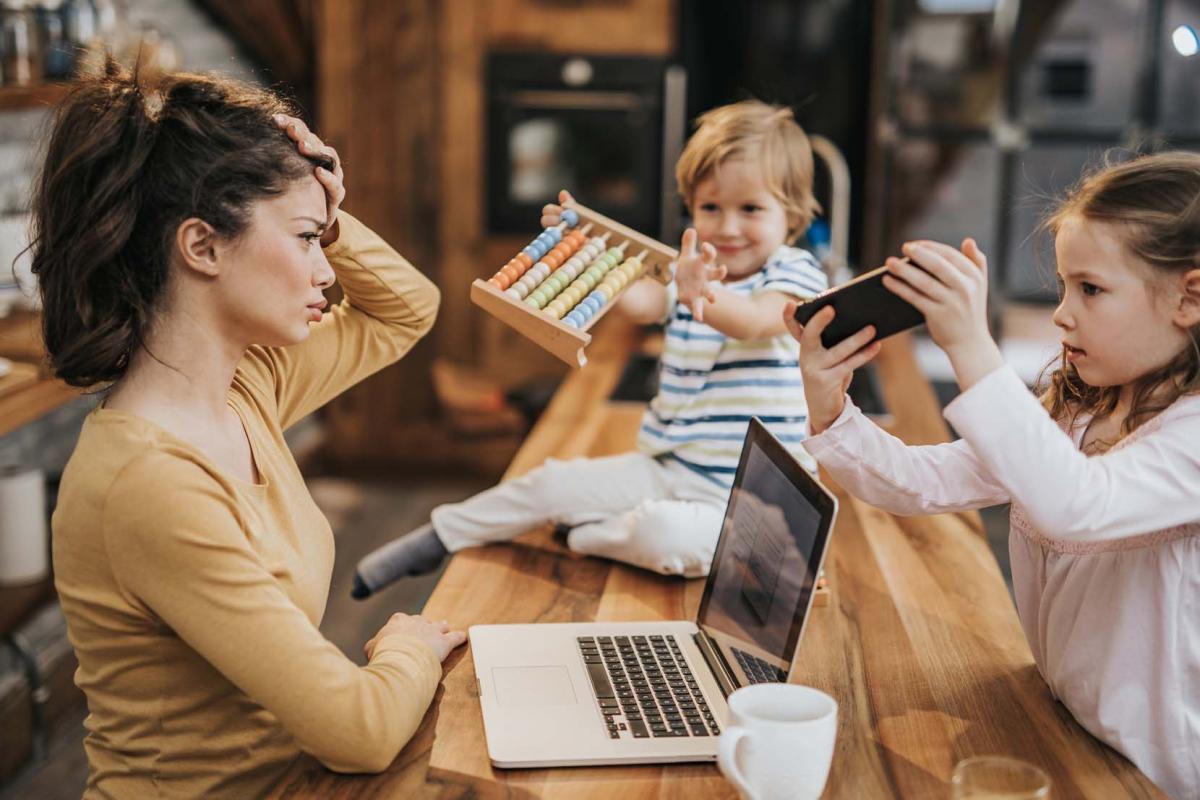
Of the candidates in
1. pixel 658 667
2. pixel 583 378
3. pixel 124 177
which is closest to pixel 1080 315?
pixel 658 667

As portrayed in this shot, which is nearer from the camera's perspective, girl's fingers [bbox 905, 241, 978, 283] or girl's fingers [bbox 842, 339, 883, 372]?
girl's fingers [bbox 905, 241, 978, 283]

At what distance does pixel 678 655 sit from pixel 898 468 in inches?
13.5

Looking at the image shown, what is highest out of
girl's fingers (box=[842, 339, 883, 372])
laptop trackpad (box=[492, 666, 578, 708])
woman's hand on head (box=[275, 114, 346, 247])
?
woman's hand on head (box=[275, 114, 346, 247])

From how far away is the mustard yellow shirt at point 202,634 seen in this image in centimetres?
122

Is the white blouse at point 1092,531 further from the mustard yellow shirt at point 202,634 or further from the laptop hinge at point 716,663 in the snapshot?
the mustard yellow shirt at point 202,634

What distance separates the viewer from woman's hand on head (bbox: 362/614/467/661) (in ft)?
4.89

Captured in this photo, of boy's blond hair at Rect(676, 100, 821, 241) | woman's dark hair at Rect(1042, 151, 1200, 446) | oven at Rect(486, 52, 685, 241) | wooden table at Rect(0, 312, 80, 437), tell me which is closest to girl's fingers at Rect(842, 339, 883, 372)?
woman's dark hair at Rect(1042, 151, 1200, 446)

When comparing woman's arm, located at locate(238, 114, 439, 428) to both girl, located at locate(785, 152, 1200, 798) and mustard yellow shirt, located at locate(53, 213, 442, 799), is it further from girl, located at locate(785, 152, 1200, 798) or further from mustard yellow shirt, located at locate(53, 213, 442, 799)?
girl, located at locate(785, 152, 1200, 798)

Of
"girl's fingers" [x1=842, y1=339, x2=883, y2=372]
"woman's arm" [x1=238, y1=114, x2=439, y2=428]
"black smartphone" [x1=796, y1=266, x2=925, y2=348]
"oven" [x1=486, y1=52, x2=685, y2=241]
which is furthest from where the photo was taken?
"oven" [x1=486, y1=52, x2=685, y2=241]

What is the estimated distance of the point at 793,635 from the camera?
4.05ft

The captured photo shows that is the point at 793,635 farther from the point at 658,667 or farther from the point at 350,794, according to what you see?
the point at 350,794

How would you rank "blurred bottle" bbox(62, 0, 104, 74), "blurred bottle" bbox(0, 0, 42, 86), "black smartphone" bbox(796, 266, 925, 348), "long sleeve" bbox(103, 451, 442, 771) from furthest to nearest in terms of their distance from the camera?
"blurred bottle" bbox(62, 0, 104, 74) < "blurred bottle" bbox(0, 0, 42, 86) < "black smartphone" bbox(796, 266, 925, 348) < "long sleeve" bbox(103, 451, 442, 771)

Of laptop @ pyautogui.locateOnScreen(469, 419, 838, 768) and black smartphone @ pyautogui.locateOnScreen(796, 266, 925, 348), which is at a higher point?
black smartphone @ pyautogui.locateOnScreen(796, 266, 925, 348)

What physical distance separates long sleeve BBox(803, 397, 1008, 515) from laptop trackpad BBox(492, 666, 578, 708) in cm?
A: 40
